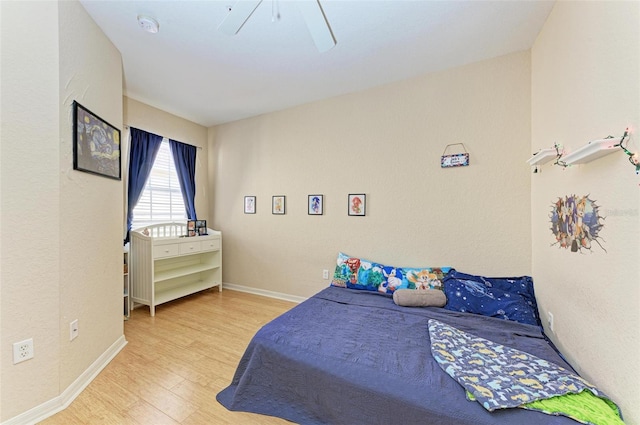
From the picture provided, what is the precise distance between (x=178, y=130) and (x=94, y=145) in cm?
201

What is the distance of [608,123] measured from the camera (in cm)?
120

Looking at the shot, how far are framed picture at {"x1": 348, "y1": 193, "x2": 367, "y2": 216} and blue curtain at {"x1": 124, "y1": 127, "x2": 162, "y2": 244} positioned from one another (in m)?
2.74

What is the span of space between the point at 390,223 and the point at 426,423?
6.33 ft

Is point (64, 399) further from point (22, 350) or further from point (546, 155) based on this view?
point (546, 155)

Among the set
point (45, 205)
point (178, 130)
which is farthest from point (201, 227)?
point (45, 205)

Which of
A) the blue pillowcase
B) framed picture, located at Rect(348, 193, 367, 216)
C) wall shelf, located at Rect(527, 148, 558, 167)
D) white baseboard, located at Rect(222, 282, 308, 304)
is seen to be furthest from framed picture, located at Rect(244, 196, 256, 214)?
wall shelf, located at Rect(527, 148, 558, 167)

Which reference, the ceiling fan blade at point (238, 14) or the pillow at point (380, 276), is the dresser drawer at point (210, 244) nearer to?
the pillow at point (380, 276)

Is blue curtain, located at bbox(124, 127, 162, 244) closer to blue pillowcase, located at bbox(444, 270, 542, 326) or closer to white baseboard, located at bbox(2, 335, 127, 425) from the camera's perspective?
white baseboard, located at bbox(2, 335, 127, 425)

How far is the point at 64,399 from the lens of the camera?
5.20 ft

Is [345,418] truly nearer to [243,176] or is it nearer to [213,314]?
[213,314]

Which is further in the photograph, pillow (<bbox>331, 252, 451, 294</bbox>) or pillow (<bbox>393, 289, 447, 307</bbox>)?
pillow (<bbox>331, 252, 451, 294</bbox>)

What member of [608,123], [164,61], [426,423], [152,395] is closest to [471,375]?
[426,423]

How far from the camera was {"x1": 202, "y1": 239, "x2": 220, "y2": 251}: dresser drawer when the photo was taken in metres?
3.61

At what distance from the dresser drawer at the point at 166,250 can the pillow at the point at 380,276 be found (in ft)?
6.72
